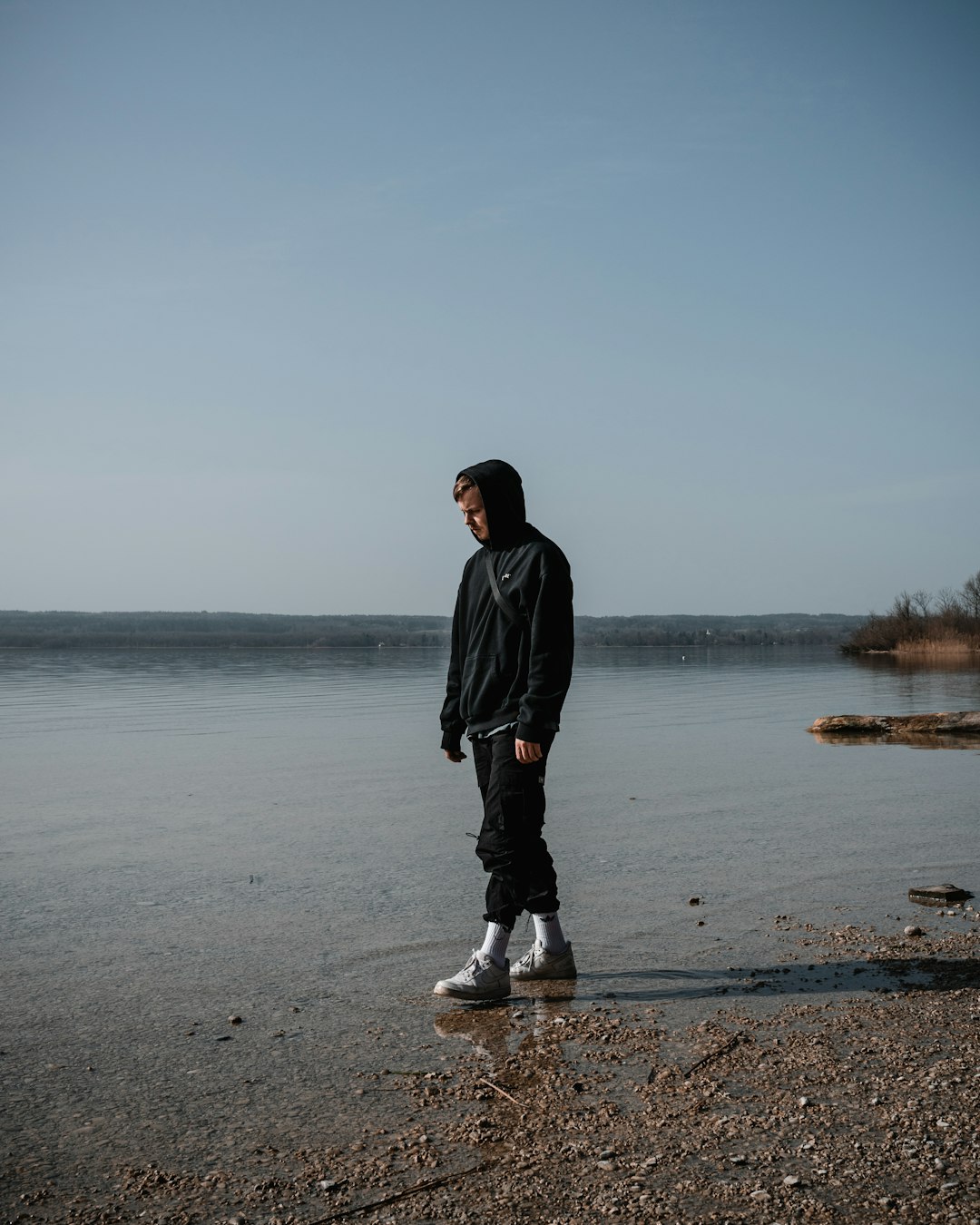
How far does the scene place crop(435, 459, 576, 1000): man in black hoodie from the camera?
14.6 ft

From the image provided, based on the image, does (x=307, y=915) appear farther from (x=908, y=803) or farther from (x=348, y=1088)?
(x=908, y=803)

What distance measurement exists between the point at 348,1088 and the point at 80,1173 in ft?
2.72

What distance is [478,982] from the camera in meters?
4.33

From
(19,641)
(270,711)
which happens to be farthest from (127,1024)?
(19,641)

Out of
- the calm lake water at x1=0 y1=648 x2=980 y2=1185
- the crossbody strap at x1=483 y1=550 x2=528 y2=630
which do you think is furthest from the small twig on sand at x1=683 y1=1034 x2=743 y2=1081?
the crossbody strap at x1=483 y1=550 x2=528 y2=630

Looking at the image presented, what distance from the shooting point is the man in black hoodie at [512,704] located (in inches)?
176

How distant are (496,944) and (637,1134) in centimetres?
148

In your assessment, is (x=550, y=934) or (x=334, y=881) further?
(x=334, y=881)

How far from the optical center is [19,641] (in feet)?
267

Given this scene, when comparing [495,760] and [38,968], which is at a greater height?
[495,760]

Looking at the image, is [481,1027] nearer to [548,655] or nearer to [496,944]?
[496,944]

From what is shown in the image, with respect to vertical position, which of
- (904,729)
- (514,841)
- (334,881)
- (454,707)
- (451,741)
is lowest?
(334,881)

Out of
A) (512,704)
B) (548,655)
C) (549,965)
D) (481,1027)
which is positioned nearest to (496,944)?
(549,965)

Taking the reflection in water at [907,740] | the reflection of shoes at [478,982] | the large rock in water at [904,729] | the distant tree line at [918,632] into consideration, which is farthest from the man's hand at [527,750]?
the distant tree line at [918,632]
